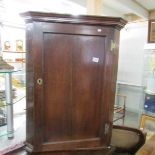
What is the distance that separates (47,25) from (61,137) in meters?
0.71

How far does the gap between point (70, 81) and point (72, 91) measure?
7 cm

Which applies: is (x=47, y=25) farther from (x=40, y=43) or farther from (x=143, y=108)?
(x=143, y=108)

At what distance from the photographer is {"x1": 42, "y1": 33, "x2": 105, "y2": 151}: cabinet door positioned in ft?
3.81

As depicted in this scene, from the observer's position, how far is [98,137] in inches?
51.6

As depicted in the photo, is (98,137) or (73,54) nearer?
(73,54)

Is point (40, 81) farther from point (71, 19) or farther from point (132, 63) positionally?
point (132, 63)

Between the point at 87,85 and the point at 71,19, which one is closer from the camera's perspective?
the point at 71,19

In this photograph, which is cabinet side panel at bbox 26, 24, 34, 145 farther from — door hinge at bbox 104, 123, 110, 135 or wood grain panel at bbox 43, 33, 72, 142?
door hinge at bbox 104, 123, 110, 135

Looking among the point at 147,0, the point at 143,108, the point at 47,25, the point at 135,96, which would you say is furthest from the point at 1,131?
the point at 147,0

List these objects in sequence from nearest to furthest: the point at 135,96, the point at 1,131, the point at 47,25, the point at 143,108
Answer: the point at 47,25, the point at 1,131, the point at 143,108, the point at 135,96

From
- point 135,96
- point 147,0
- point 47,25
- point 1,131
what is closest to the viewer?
point 47,25

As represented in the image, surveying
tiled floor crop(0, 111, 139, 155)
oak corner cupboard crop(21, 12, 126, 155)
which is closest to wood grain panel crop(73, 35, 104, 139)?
oak corner cupboard crop(21, 12, 126, 155)

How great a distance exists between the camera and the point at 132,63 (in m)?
3.80

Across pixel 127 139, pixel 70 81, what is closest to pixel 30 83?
pixel 70 81
